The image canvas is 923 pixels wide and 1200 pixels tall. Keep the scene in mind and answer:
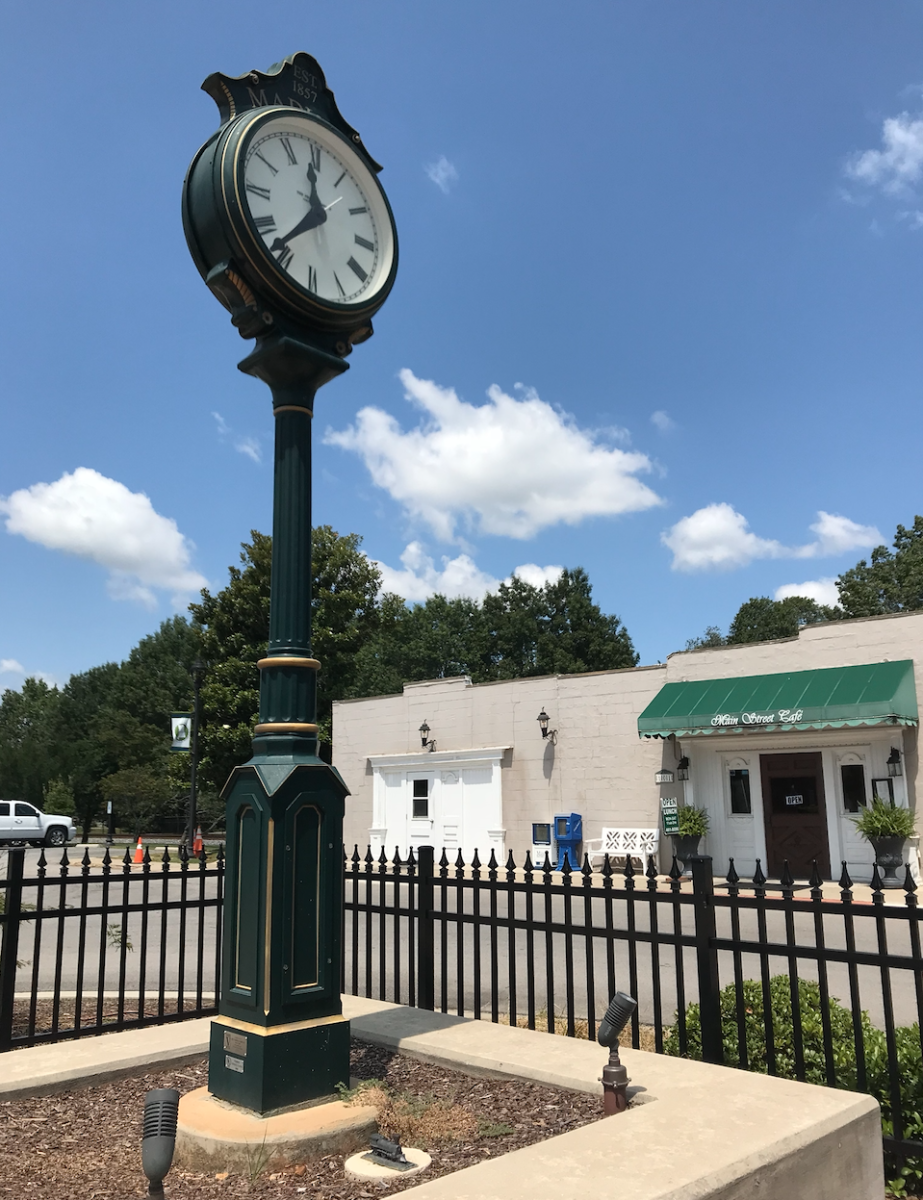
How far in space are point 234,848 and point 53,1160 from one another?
1.40 m

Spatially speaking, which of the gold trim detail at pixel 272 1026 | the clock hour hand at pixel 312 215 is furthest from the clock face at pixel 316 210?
the gold trim detail at pixel 272 1026

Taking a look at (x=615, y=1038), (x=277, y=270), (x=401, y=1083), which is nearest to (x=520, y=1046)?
(x=401, y=1083)

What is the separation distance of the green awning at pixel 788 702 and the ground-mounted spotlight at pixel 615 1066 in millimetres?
13415

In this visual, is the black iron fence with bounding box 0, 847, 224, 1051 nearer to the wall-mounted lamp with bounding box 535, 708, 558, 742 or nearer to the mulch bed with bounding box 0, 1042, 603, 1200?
the mulch bed with bounding box 0, 1042, 603, 1200

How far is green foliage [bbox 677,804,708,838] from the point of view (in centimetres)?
1816

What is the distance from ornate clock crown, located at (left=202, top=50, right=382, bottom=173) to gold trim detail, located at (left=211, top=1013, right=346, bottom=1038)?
14.6 feet

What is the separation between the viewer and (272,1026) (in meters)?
4.01

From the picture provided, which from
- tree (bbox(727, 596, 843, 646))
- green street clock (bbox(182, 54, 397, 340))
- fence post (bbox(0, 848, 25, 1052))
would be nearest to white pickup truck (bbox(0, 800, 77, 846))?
fence post (bbox(0, 848, 25, 1052))

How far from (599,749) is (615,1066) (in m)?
16.5

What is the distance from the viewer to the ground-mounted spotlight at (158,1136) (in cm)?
243

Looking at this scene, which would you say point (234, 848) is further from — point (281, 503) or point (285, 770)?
point (281, 503)

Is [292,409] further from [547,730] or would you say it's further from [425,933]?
[547,730]

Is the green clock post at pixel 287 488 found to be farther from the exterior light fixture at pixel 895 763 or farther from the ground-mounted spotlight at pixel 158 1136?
the exterior light fixture at pixel 895 763

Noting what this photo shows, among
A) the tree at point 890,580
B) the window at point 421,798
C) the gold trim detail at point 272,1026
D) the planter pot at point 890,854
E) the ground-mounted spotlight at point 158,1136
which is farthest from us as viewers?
the tree at point 890,580
